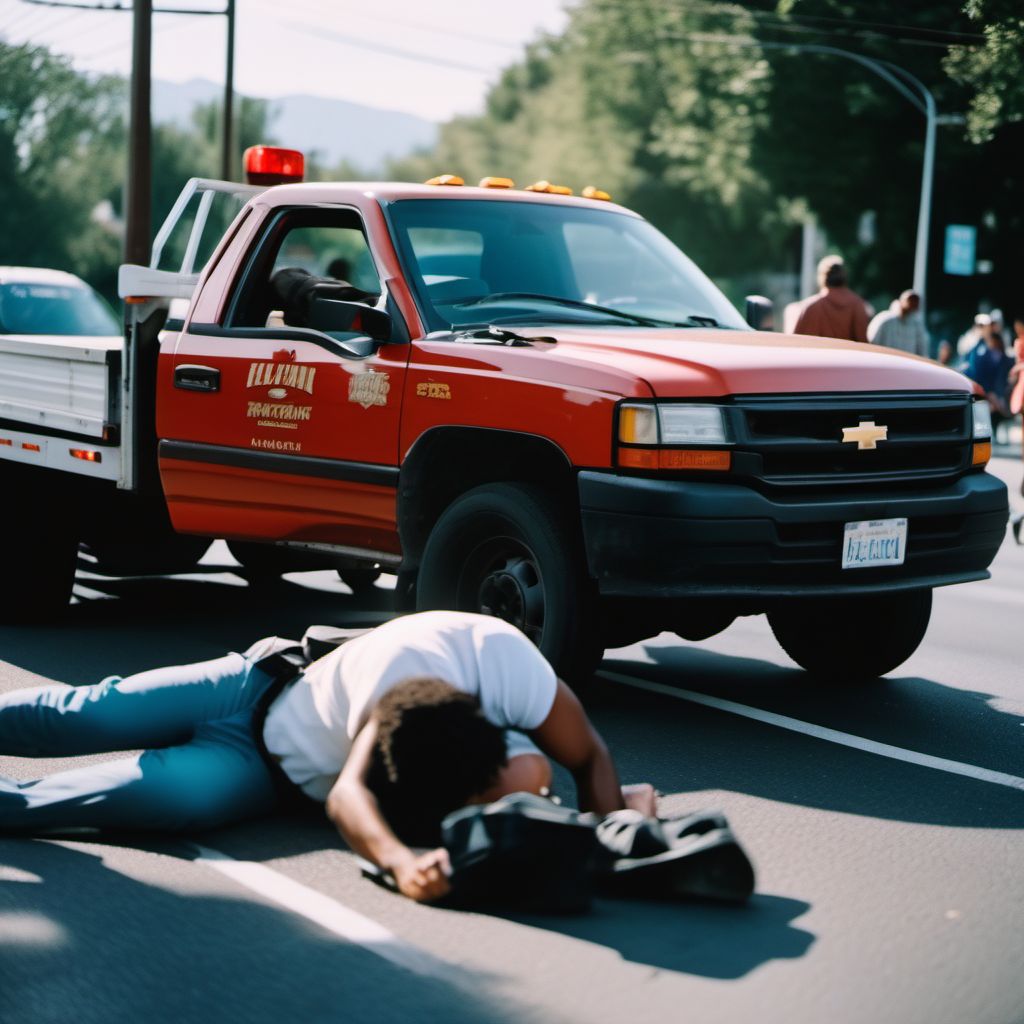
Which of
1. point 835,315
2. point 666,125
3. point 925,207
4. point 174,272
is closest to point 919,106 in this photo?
point 925,207

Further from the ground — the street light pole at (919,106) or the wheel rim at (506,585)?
the street light pole at (919,106)

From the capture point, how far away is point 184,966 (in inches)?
156

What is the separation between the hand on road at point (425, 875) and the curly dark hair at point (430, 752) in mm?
120

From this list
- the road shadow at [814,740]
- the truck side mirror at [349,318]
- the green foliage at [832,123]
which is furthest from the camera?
the green foliage at [832,123]

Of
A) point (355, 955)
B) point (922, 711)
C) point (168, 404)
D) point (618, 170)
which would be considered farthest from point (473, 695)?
point (618, 170)

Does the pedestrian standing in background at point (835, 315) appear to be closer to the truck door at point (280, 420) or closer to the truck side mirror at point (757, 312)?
the truck side mirror at point (757, 312)

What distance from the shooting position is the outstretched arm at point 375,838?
4062 mm

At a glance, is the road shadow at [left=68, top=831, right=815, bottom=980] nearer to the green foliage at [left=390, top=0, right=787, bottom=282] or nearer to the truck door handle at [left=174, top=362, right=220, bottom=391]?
the truck door handle at [left=174, top=362, right=220, bottom=391]

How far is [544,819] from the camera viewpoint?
156 inches

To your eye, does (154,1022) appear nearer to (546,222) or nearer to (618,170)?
(546,222)

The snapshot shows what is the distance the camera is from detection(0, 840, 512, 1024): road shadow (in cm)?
369

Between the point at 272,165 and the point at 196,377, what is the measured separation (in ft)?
4.83

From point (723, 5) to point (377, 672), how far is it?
3862cm

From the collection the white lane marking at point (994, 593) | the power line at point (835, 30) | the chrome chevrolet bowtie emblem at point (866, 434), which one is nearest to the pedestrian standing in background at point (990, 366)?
the power line at point (835, 30)
